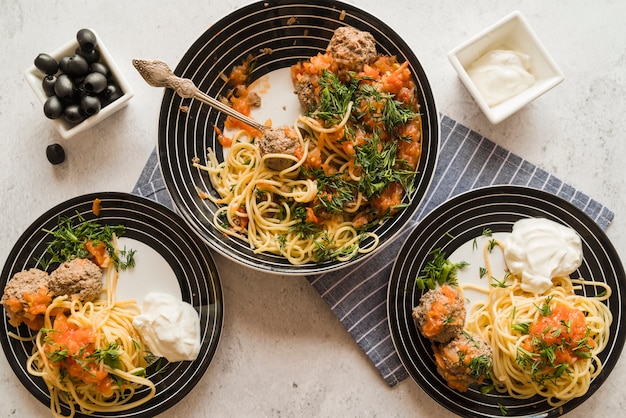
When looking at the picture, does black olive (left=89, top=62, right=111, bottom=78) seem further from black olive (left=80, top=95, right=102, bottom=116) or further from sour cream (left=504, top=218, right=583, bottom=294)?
sour cream (left=504, top=218, right=583, bottom=294)

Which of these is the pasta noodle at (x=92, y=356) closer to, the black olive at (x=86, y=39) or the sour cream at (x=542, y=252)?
the black olive at (x=86, y=39)

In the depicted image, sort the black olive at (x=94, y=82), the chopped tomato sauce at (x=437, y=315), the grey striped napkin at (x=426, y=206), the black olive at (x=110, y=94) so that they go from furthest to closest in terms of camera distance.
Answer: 1. the grey striped napkin at (x=426, y=206)
2. the black olive at (x=110, y=94)
3. the black olive at (x=94, y=82)
4. the chopped tomato sauce at (x=437, y=315)

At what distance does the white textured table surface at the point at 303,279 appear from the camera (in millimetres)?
4719

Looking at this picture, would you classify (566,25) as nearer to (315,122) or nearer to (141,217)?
(315,122)

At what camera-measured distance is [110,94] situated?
4.52 metres

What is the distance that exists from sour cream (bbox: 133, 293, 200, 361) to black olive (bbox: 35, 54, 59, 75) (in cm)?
182

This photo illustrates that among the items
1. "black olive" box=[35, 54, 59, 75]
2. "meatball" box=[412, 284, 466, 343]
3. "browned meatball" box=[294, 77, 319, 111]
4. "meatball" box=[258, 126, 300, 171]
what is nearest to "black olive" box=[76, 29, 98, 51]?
"black olive" box=[35, 54, 59, 75]

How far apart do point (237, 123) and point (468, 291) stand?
2130 mm

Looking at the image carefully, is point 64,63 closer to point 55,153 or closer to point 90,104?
point 90,104

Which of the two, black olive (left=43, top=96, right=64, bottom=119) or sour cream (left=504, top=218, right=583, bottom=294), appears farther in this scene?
black olive (left=43, top=96, right=64, bottom=119)

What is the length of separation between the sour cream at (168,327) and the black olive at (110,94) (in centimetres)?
149

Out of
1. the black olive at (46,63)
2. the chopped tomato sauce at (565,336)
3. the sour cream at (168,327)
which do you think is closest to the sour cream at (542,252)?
the chopped tomato sauce at (565,336)

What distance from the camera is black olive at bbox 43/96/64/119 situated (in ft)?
14.4

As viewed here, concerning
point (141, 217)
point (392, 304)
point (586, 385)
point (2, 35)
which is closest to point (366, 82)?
point (392, 304)
